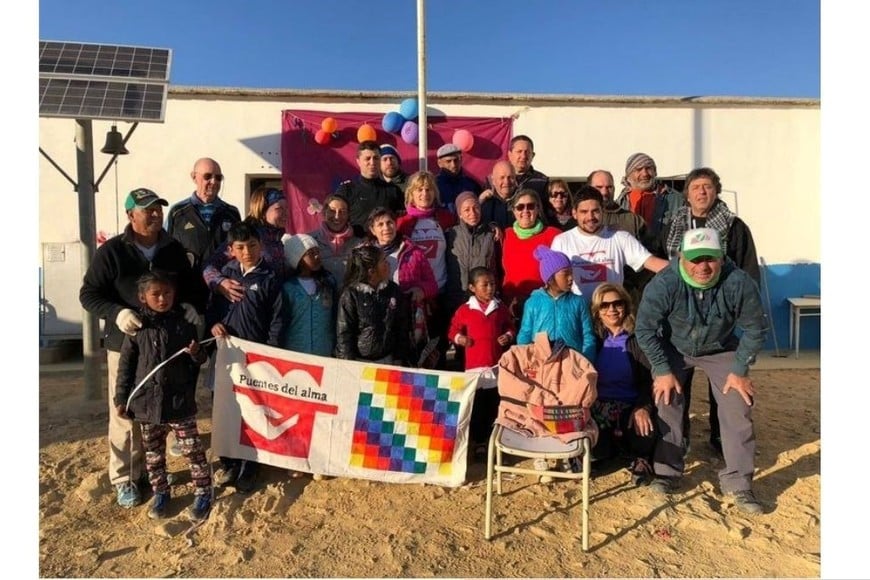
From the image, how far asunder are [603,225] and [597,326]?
79cm

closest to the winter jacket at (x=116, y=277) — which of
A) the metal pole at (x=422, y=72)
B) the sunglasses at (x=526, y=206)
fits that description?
the sunglasses at (x=526, y=206)

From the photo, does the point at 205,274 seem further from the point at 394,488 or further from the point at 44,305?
the point at 44,305

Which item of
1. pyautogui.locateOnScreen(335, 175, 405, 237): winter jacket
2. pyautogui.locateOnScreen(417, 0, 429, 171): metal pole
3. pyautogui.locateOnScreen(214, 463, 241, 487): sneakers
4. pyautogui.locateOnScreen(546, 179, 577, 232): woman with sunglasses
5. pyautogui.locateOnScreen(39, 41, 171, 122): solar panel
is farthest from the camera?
pyautogui.locateOnScreen(417, 0, 429, 171): metal pole

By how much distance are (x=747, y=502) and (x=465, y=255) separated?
241 cm

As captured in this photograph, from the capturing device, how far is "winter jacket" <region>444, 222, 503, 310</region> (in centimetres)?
413

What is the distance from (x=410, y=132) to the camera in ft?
24.3

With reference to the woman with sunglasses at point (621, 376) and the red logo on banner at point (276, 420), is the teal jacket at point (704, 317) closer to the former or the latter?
the woman with sunglasses at point (621, 376)

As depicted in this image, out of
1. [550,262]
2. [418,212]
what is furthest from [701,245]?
[418,212]

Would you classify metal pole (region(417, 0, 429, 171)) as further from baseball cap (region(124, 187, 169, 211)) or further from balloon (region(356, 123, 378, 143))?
baseball cap (region(124, 187, 169, 211))

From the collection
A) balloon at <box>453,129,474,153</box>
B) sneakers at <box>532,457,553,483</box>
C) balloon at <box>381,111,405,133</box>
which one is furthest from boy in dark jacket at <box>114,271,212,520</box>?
balloon at <box>453,129,474,153</box>

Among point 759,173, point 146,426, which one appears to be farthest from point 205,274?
point 759,173

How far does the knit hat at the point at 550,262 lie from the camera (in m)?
3.67

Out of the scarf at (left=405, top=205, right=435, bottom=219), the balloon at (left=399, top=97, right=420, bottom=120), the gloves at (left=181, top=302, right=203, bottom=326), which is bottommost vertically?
the gloves at (left=181, top=302, right=203, bottom=326)

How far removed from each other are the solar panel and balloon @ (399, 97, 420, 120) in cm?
285
